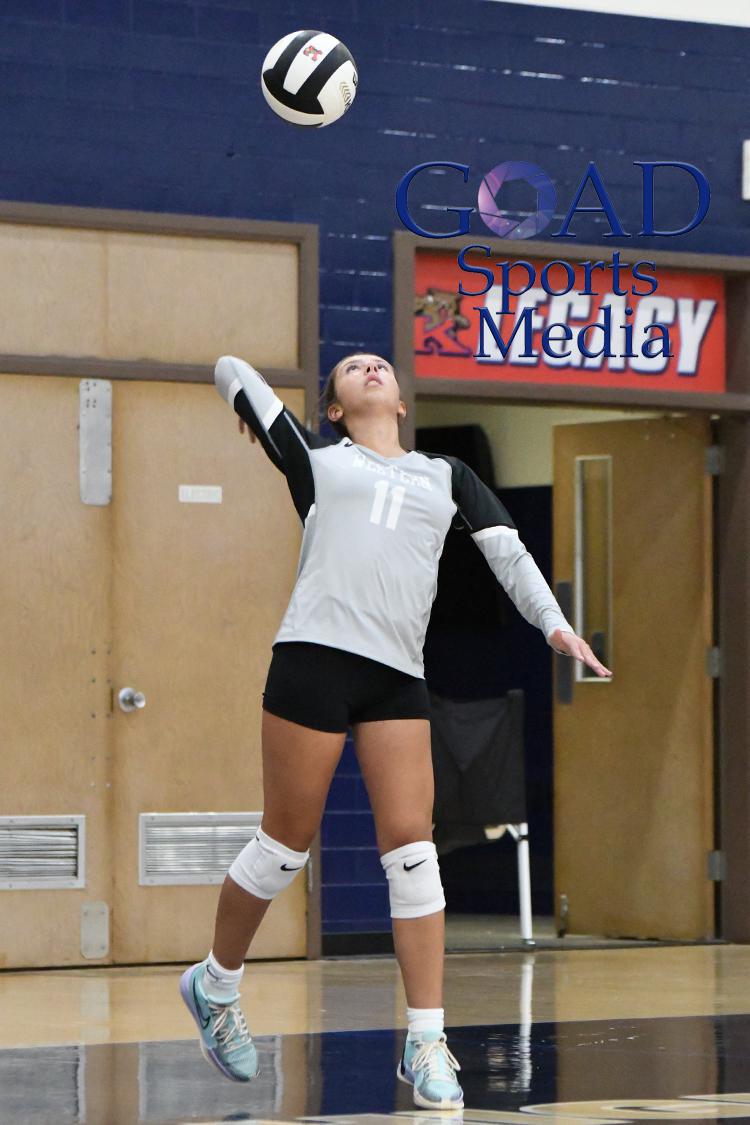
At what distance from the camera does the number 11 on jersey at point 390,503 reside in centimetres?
431

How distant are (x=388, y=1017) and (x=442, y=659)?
17.2 feet

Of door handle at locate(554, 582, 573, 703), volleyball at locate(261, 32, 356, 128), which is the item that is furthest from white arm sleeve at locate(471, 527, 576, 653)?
door handle at locate(554, 582, 573, 703)

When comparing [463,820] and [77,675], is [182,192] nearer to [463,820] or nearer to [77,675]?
[77,675]

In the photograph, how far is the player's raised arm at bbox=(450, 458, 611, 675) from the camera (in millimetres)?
4371

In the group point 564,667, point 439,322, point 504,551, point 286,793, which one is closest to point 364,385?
point 504,551

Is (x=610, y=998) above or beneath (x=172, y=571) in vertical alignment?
beneath

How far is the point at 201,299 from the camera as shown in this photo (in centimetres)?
777

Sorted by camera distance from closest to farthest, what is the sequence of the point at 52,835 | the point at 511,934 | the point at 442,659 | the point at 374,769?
the point at 374,769, the point at 52,835, the point at 511,934, the point at 442,659

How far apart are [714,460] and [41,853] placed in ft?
11.0

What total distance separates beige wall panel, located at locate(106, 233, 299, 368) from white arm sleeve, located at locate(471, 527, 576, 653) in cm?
342

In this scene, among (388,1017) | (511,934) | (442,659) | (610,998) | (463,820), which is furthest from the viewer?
(442,659)

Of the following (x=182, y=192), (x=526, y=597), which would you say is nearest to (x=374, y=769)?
(x=526, y=597)

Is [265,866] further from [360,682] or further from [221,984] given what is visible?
[360,682]

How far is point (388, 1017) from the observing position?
5836 millimetres
